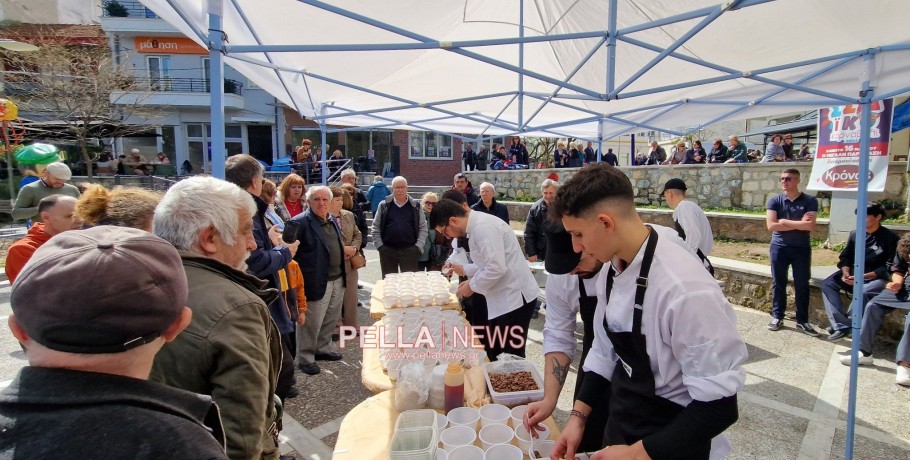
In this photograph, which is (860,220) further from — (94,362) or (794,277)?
(94,362)

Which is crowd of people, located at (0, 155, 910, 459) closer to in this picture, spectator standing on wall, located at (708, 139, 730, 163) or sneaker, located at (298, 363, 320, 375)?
sneaker, located at (298, 363, 320, 375)

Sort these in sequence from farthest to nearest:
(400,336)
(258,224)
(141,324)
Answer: (258,224)
(400,336)
(141,324)

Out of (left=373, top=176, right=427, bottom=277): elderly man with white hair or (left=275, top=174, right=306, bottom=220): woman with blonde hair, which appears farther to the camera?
(left=373, top=176, right=427, bottom=277): elderly man with white hair

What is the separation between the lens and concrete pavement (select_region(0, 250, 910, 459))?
309 cm

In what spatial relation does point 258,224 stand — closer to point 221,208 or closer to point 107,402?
point 221,208

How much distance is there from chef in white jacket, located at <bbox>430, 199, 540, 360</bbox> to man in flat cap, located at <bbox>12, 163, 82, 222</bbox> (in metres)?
4.17

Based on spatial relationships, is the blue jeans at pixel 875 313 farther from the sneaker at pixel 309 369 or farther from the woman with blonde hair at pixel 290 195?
the woman with blonde hair at pixel 290 195

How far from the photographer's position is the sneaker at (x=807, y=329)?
5102 millimetres

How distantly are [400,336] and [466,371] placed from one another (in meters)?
0.51

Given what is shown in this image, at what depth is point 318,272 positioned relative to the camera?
4.14 m

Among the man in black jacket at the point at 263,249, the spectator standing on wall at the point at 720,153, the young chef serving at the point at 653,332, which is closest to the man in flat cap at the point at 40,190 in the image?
the man in black jacket at the point at 263,249

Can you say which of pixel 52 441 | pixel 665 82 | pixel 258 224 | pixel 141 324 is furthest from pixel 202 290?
pixel 665 82

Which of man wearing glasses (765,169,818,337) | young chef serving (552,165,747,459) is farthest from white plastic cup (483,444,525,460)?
man wearing glasses (765,169,818,337)

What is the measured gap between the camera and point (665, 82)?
5156 mm
